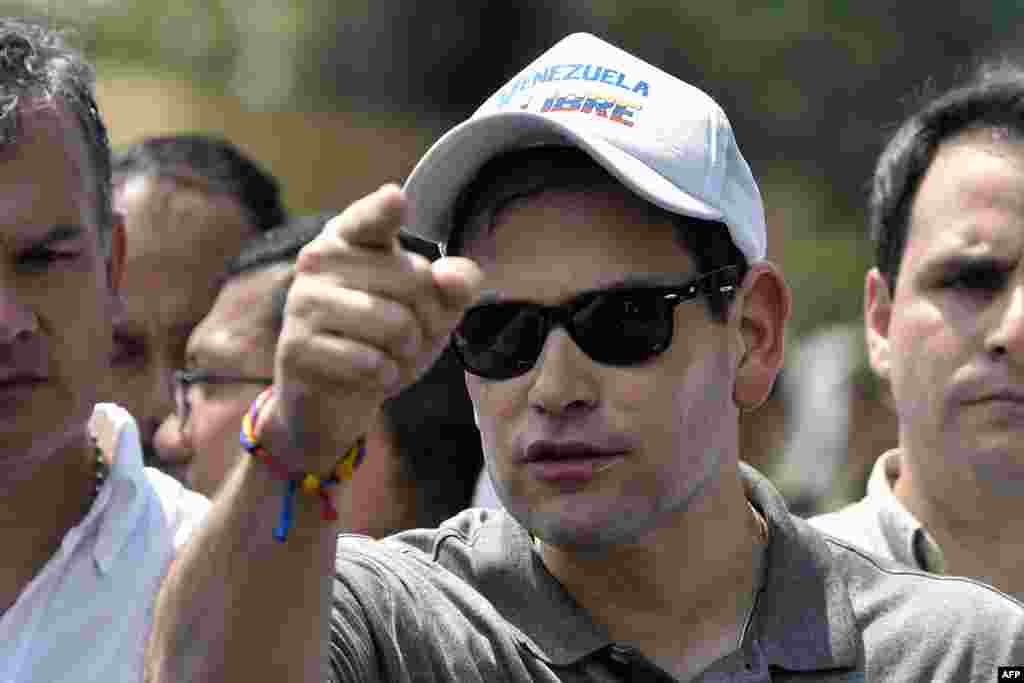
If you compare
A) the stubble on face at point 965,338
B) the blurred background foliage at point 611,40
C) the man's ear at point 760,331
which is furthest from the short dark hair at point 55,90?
the blurred background foliage at point 611,40

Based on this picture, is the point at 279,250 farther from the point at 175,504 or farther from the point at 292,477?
the point at 292,477

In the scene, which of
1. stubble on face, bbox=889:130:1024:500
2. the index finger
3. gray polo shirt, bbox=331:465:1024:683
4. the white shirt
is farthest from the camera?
stubble on face, bbox=889:130:1024:500

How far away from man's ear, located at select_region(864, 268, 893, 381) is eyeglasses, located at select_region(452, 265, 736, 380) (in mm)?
1295

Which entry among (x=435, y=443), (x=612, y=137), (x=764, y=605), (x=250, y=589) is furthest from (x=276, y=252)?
(x=250, y=589)

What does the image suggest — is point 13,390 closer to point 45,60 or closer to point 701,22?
point 45,60

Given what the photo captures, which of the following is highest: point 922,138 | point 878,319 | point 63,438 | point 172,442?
point 922,138

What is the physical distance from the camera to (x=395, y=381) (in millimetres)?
1930

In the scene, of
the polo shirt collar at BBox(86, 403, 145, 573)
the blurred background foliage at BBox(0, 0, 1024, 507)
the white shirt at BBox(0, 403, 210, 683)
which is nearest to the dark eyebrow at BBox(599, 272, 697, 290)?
the white shirt at BBox(0, 403, 210, 683)

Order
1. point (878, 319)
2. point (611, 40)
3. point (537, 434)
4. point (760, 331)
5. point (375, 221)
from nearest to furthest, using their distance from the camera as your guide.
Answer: point (375, 221)
point (537, 434)
point (760, 331)
point (878, 319)
point (611, 40)

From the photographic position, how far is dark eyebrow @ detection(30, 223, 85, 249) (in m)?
3.06

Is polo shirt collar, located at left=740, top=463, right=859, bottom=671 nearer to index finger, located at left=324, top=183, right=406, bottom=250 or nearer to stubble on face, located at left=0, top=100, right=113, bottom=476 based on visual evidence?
index finger, located at left=324, top=183, right=406, bottom=250

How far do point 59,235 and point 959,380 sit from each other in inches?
64.1

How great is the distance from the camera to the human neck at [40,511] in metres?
3.12

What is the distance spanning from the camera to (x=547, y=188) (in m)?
2.64
